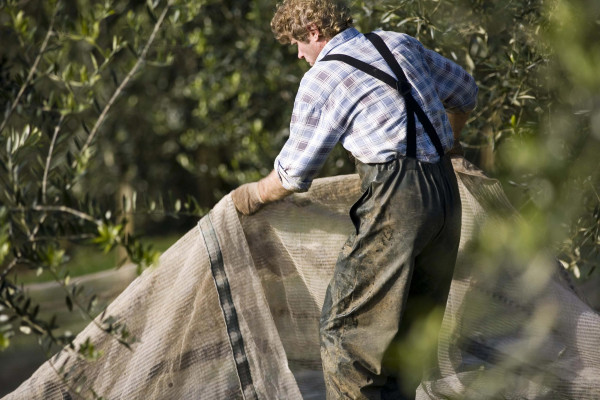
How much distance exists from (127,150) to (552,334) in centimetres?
Answer: 794

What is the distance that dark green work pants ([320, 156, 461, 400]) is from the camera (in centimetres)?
338

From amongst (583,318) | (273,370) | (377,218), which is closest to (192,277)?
(273,370)

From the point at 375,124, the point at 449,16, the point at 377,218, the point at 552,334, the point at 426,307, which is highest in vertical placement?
the point at 449,16

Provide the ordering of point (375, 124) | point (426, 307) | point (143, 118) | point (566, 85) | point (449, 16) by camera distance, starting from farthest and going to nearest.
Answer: point (143, 118)
point (449, 16)
point (426, 307)
point (375, 124)
point (566, 85)

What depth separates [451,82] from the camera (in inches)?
149

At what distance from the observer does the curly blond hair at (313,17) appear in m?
3.52

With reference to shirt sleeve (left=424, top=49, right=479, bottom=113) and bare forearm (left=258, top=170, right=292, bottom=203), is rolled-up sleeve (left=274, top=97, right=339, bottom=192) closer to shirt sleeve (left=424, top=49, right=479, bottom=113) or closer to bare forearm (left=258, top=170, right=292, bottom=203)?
bare forearm (left=258, top=170, right=292, bottom=203)

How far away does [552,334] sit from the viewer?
13.7 ft

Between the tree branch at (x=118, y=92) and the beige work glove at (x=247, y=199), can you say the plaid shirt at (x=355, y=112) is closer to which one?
the beige work glove at (x=247, y=199)

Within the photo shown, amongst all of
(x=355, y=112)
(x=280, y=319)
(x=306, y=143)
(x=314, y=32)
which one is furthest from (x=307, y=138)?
(x=280, y=319)

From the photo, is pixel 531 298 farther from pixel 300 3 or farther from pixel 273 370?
pixel 300 3

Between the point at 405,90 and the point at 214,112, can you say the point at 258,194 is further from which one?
the point at 214,112

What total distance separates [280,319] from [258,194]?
0.85 meters

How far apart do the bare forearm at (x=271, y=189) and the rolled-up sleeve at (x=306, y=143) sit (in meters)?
0.16
